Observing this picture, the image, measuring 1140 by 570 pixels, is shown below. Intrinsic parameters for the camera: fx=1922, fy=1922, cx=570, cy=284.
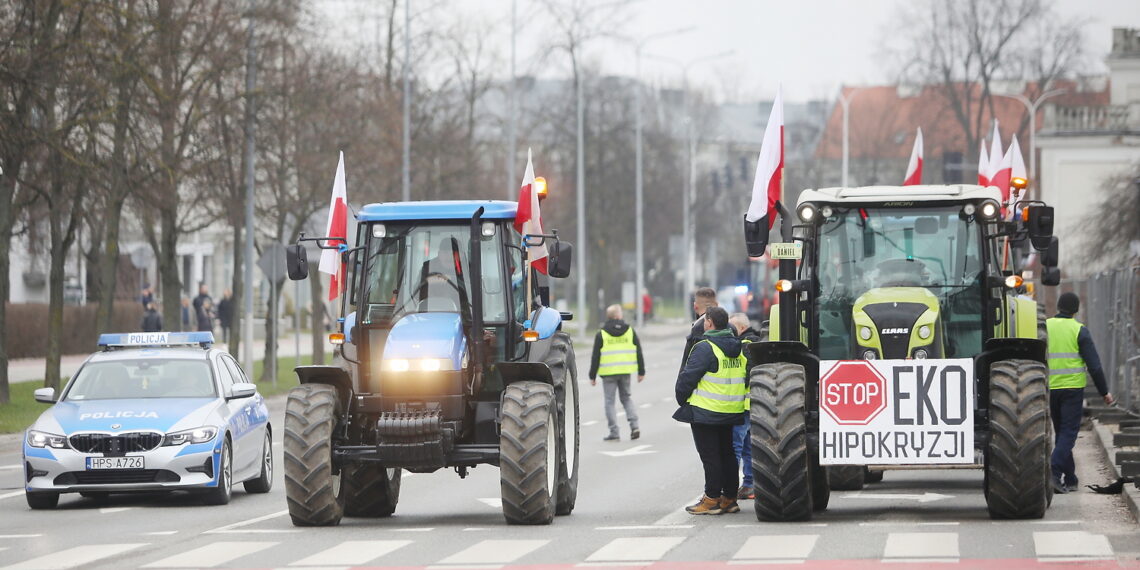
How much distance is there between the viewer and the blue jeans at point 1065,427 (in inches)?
679

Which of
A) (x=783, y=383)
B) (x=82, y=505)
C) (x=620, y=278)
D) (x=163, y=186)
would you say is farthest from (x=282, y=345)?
(x=783, y=383)

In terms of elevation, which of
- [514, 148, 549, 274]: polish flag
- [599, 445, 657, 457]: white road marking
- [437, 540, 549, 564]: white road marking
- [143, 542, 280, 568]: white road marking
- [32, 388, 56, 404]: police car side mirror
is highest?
[514, 148, 549, 274]: polish flag

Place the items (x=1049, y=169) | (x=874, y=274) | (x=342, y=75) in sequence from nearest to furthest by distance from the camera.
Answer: (x=874, y=274) < (x=342, y=75) < (x=1049, y=169)

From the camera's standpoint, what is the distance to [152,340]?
18953 millimetres

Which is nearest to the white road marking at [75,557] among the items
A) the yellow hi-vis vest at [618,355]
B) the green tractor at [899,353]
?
the green tractor at [899,353]

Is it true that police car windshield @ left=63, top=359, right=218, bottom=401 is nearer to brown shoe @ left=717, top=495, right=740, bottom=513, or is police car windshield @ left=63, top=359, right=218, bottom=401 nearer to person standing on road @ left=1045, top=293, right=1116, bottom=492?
brown shoe @ left=717, top=495, right=740, bottom=513

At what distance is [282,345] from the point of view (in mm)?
60594

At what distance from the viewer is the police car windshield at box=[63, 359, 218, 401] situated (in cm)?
1794

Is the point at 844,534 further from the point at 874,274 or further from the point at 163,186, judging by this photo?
the point at 163,186

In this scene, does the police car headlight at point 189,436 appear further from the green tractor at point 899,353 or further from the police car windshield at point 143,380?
the green tractor at point 899,353

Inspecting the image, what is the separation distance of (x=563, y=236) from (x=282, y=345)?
15.6 metres

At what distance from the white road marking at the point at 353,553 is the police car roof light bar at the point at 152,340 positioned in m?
5.64

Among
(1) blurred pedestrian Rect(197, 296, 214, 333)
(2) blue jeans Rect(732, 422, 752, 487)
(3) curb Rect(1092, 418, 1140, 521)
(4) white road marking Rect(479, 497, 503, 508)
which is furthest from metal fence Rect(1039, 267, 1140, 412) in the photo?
(1) blurred pedestrian Rect(197, 296, 214, 333)

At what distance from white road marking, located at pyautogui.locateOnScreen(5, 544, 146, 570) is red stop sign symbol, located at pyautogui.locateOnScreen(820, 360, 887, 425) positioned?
17.1ft
